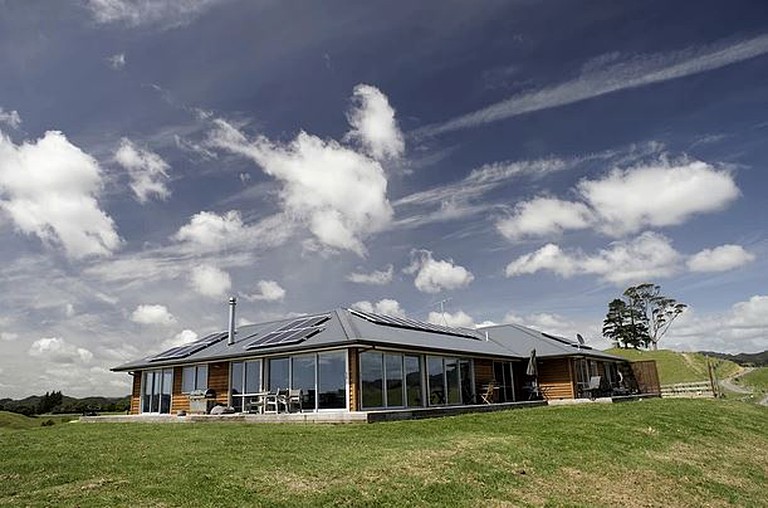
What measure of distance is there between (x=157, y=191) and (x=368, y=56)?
9.58 m

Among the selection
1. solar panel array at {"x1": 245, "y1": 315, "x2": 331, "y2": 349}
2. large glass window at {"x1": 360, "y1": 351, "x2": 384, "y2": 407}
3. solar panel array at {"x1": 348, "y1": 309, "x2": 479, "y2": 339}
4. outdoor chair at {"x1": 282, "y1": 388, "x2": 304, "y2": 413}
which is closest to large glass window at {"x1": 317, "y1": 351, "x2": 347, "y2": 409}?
large glass window at {"x1": 360, "y1": 351, "x2": 384, "y2": 407}

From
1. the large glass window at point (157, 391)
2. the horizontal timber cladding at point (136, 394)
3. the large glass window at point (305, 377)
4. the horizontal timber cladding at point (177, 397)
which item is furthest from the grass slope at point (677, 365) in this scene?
the horizontal timber cladding at point (136, 394)

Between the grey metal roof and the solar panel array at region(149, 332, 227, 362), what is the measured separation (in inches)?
11.0

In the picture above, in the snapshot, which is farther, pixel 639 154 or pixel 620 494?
pixel 639 154

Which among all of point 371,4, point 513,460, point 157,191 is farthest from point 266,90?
point 513,460

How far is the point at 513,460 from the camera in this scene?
10.7 meters

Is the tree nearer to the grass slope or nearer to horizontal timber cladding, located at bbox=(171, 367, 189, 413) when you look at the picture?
the grass slope

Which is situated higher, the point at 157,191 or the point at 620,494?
the point at 157,191

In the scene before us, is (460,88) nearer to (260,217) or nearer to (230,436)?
(260,217)

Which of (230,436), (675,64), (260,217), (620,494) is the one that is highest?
(675,64)

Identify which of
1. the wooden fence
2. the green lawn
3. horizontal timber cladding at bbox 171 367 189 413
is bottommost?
the green lawn

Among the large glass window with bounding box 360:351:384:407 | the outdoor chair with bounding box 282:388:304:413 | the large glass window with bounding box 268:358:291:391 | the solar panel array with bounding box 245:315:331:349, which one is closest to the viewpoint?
the large glass window with bounding box 360:351:384:407

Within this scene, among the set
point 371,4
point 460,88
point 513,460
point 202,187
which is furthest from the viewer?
point 202,187

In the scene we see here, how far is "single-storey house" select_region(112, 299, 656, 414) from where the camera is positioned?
1964 cm
